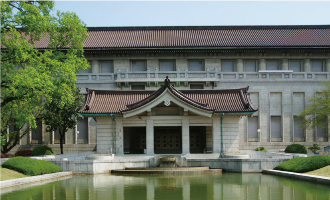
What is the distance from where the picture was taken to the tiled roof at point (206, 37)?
41.2 meters

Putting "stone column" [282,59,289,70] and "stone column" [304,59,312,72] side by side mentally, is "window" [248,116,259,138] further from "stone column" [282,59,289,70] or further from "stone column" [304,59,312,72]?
"stone column" [304,59,312,72]

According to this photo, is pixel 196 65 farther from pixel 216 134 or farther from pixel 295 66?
pixel 216 134

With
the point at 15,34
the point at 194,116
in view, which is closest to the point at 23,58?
the point at 15,34

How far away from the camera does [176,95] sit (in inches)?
A: 998

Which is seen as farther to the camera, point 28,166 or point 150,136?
point 150,136

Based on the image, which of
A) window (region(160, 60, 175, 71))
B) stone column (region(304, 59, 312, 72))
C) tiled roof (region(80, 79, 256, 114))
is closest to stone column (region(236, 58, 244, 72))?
stone column (region(304, 59, 312, 72))

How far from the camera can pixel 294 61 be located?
41531mm

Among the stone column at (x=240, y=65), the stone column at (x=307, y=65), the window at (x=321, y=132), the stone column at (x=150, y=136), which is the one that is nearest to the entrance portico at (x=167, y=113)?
the stone column at (x=150, y=136)

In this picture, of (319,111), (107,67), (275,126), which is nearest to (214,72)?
(275,126)

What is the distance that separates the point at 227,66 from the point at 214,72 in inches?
133

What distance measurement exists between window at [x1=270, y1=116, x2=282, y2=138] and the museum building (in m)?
0.11

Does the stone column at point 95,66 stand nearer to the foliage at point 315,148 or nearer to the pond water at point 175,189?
the pond water at point 175,189

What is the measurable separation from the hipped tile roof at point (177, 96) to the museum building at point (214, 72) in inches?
165

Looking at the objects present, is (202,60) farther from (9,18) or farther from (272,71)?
(9,18)
